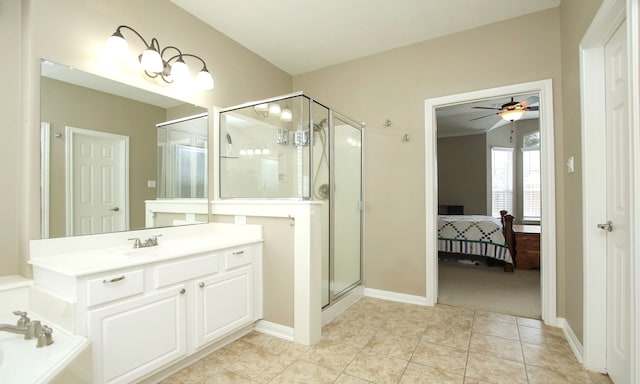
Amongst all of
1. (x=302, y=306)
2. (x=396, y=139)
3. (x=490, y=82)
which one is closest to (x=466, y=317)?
(x=302, y=306)

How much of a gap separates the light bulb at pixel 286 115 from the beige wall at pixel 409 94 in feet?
3.70

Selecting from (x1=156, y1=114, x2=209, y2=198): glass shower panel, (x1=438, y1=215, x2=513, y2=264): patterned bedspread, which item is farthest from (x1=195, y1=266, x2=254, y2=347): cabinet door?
(x1=438, y1=215, x2=513, y2=264): patterned bedspread

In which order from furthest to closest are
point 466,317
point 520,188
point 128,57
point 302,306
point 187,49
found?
point 520,188 < point 466,317 < point 187,49 < point 302,306 < point 128,57

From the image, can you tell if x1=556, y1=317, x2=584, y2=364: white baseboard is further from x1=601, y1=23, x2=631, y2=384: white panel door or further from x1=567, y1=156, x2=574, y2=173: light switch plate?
x1=567, y1=156, x2=574, y2=173: light switch plate

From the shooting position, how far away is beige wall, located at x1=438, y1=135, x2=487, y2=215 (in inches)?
279

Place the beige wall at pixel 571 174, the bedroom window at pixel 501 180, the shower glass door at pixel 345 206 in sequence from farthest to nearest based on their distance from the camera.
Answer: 1. the bedroom window at pixel 501 180
2. the shower glass door at pixel 345 206
3. the beige wall at pixel 571 174

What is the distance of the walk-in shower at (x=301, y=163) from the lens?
2.56 m

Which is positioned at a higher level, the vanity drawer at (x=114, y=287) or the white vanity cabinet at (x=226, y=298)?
the vanity drawer at (x=114, y=287)

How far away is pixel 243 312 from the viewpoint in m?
2.31

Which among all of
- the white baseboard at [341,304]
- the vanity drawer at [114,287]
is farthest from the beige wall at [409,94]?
the vanity drawer at [114,287]

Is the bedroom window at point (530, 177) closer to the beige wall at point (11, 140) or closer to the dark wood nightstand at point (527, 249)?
the dark wood nightstand at point (527, 249)

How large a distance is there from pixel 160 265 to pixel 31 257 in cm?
70

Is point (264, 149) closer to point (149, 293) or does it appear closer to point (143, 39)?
point (143, 39)

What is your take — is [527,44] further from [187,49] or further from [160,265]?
[160,265]
